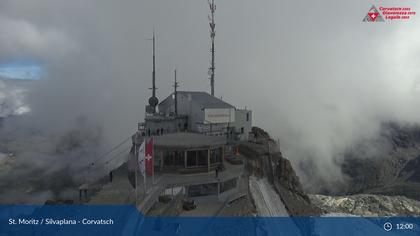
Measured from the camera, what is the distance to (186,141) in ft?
107

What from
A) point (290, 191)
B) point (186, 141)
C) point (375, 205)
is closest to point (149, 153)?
point (186, 141)

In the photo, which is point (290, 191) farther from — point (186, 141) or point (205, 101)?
point (186, 141)

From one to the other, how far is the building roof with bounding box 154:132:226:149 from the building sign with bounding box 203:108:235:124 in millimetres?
13475

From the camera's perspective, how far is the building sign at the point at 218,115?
4862 centimetres

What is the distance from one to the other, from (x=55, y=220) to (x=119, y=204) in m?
3.93

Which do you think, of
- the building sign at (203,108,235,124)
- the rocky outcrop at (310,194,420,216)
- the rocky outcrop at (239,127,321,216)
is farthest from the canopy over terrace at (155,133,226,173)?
the rocky outcrop at (310,194,420,216)

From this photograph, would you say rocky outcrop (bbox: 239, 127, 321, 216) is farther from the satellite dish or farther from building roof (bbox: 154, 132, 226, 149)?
the satellite dish

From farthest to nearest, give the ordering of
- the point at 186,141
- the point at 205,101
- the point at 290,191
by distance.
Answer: the point at 205,101 < the point at 290,191 < the point at 186,141

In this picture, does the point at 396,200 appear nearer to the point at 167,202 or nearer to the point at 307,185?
the point at 307,185

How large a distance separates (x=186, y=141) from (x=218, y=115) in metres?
18.3

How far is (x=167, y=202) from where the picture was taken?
85.3 feet

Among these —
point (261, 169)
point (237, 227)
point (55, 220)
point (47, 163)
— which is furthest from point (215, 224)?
point (47, 163)

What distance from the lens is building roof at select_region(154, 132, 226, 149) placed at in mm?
31297

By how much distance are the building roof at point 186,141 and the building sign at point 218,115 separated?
1347 centimetres
